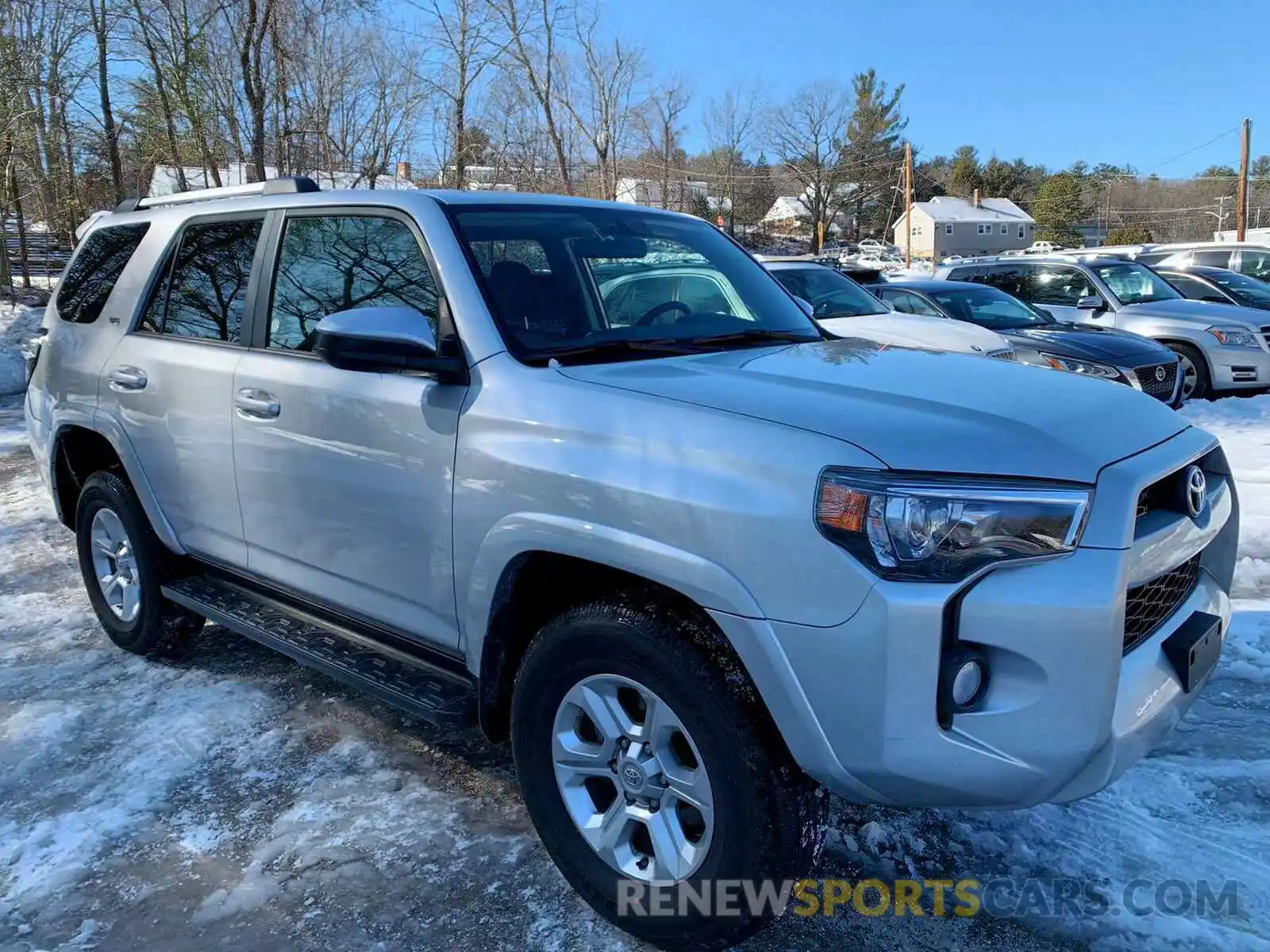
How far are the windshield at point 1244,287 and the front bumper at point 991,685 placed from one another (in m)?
13.8

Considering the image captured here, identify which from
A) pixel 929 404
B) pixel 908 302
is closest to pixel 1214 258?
pixel 908 302

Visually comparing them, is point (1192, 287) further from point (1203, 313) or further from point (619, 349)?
point (619, 349)

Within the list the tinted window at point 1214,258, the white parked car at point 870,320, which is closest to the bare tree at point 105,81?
the white parked car at point 870,320

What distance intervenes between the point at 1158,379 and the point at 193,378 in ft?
29.4

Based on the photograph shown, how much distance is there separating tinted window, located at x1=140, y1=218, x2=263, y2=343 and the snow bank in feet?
28.5

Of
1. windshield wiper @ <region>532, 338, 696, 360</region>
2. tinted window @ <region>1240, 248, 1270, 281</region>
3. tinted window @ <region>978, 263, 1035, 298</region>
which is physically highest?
tinted window @ <region>1240, 248, 1270, 281</region>

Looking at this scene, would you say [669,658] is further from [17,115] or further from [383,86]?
[383,86]

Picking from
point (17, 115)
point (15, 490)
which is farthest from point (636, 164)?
point (15, 490)

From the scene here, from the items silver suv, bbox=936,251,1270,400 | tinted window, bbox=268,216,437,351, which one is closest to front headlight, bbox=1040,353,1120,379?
silver suv, bbox=936,251,1270,400

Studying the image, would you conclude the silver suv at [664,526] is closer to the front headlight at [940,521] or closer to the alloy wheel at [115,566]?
the front headlight at [940,521]

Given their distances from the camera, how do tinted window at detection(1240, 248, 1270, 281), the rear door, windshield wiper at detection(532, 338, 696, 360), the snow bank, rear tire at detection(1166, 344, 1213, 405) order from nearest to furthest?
windshield wiper at detection(532, 338, 696, 360), the rear door, rear tire at detection(1166, 344, 1213, 405), the snow bank, tinted window at detection(1240, 248, 1270, 281)

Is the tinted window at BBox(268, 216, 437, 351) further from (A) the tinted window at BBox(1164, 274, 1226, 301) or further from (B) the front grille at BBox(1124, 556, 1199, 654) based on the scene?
(A) the tinted window at BBox(1164, 274, 1226, 301)

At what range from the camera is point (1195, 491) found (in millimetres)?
2389

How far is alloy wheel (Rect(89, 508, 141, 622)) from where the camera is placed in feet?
14.1
